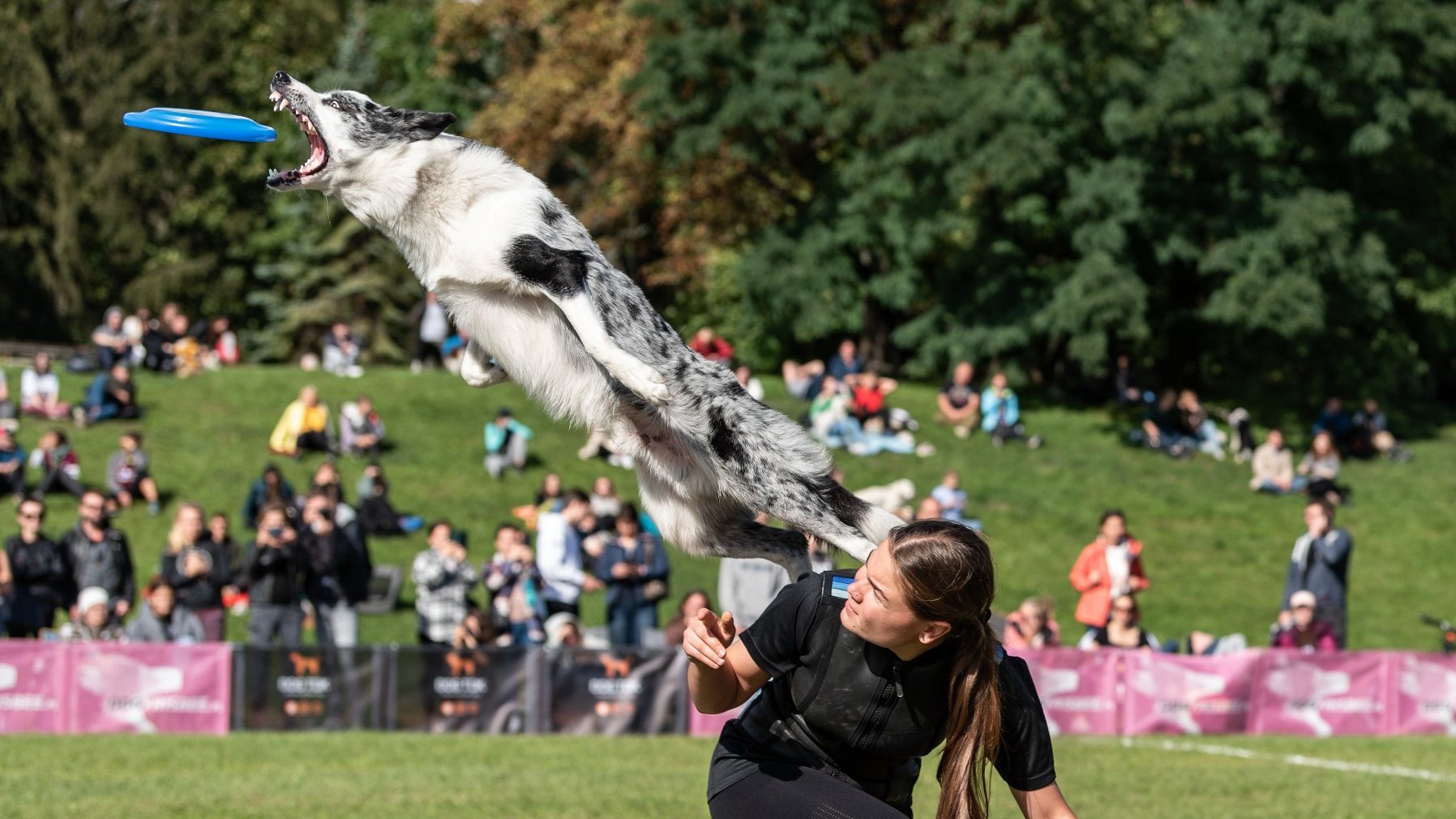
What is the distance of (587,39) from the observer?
112ft

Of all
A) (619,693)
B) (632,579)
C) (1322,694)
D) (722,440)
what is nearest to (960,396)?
(1322,694)

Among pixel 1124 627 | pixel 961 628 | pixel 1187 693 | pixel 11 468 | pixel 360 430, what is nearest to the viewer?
pixel 961 628

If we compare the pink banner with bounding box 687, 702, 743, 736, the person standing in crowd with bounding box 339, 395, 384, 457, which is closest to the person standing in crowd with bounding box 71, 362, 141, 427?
the person standing in crowd with bounding box 339, 395, 384, 457

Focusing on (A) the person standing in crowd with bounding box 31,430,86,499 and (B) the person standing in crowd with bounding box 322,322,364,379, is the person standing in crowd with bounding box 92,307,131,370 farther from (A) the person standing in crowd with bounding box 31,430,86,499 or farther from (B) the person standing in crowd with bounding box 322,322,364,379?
(B) the person standing in crowd with bounding box 322,322,364,379

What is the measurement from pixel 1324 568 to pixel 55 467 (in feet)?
46.6

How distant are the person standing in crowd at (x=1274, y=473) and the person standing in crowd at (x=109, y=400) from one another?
645 inches

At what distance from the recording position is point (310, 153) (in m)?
4.85

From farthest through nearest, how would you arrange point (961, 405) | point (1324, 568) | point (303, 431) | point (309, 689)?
point (961, 405), point (303, 431), point (1324, 568), point (309, 689)

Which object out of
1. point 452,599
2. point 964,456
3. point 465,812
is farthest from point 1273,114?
point 465,812

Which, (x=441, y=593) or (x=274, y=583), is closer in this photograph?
(x=274, y=583)

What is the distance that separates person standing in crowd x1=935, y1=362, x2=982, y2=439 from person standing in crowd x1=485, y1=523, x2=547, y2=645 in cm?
1186

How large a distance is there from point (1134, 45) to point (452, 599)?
18.2 meters

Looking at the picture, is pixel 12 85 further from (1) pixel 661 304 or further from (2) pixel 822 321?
(2) pixel 822 321

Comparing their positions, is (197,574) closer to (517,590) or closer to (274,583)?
(274,583)
